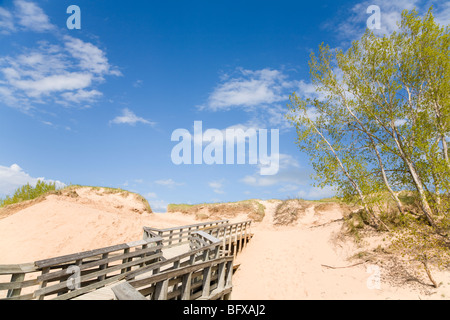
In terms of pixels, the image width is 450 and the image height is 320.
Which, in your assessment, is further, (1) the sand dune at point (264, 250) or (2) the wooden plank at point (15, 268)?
(1) the sand dune at point (264, 250)

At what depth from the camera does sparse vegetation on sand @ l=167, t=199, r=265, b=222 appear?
28.9 m

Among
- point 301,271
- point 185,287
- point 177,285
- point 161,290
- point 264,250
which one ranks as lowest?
point 301,271

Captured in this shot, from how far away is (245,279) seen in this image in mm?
16406

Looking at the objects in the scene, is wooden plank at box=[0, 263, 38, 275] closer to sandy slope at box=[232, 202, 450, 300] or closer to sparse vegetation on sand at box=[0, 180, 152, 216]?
sandy slope at box=[232, 202, 450, 300]

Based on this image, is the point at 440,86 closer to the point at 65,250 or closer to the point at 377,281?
the point at 377,281

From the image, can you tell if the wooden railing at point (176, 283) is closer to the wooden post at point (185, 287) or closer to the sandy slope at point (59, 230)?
the wooden post at point (185, 287)

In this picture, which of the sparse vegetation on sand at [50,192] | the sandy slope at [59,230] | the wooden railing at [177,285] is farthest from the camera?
the sparse vegetation on sand at [50,192]

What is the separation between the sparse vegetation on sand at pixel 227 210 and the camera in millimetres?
28938

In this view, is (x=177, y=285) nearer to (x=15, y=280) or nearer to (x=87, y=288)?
(x=87, y=288)

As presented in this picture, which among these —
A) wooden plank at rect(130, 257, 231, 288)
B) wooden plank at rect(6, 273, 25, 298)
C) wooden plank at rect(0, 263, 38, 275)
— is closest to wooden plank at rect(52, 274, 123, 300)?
wooden plank at rect(0, 263, 38, 275)

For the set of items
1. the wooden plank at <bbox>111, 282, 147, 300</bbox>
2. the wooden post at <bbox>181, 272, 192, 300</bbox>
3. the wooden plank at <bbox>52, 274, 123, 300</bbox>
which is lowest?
the wooden plank at <bbox>52, 274, 123, 300</bbox>

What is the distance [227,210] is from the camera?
98.5ft

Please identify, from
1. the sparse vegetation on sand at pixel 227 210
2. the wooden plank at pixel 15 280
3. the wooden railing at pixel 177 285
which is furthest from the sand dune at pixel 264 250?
the wooden plank at pixel 15 280

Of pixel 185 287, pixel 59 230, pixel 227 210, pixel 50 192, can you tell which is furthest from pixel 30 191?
pixel 185 287
